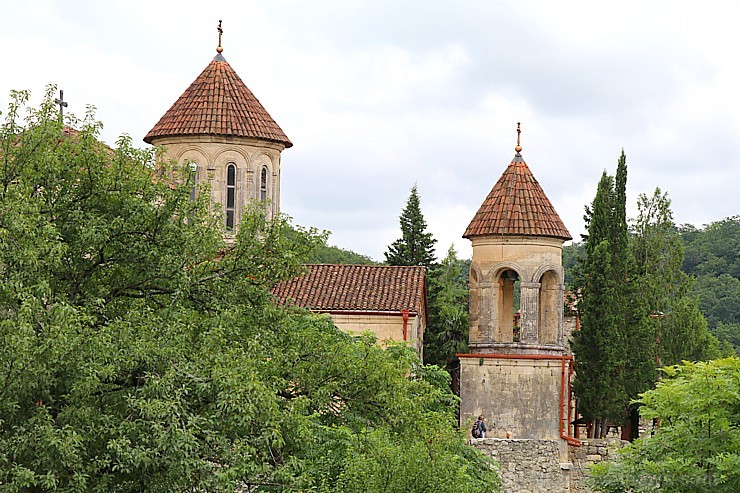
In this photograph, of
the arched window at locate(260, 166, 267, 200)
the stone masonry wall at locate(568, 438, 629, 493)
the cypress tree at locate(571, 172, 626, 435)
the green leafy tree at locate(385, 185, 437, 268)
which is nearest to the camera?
the stone masonry wall at locate(568, 438, 629, 493)

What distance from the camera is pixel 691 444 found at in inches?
867

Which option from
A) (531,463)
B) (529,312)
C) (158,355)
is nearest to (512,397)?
(531,463)

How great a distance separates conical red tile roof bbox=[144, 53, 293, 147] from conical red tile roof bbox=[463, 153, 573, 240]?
17.2ft

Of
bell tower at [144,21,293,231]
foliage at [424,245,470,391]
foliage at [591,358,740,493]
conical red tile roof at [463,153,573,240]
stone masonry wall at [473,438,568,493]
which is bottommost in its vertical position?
stone masonry wall at [473,438,568,493]

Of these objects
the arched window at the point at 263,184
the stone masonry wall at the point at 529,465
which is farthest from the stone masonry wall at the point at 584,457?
the arched window at the point at 263,184

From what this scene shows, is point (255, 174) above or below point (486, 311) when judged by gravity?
above

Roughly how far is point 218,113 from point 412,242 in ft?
55.2

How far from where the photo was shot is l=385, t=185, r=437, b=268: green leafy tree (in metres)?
48.0

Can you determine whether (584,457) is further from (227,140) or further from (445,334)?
(227,140)

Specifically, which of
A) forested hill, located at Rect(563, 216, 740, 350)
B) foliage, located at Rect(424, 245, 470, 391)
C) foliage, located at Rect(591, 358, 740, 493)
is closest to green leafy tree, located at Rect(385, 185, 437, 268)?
foliage, located at Rect(424, 245, 470, 391)

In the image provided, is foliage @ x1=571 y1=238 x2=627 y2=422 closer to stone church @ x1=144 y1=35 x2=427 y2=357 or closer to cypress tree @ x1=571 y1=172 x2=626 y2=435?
cypress tree @ x1=571 y1=172 x2=626 y2=435

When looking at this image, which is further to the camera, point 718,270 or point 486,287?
point 718,270

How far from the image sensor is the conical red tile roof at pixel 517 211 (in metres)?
32.0

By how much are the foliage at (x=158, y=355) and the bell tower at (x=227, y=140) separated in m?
13.0
